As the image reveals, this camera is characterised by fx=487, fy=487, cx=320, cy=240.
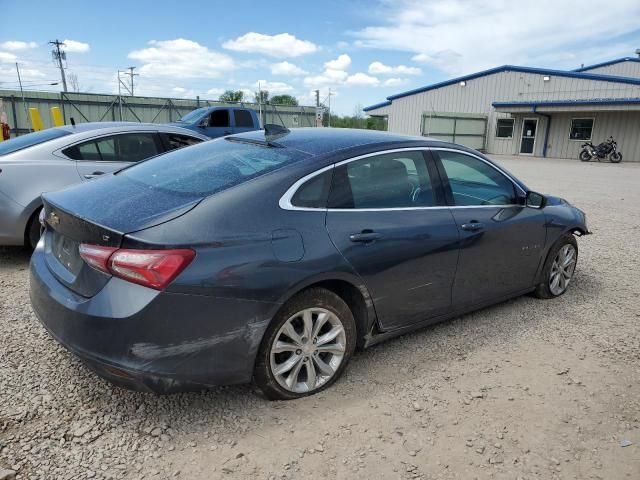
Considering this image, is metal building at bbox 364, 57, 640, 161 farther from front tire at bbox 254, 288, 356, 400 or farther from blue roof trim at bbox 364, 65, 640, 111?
front tire at bbox 254, 288, 356, 400

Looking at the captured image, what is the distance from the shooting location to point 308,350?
281 cm

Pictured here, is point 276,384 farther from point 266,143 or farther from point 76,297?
point 266,143

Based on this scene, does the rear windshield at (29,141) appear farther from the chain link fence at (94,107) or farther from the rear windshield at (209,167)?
the chain link fence at (94,107)

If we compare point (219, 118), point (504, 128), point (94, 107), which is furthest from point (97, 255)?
point (504, 128)

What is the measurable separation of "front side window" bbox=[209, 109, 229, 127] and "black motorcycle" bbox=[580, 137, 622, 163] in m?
20.8

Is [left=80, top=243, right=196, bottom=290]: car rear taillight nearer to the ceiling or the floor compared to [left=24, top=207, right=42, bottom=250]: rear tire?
nearer to the ceiling

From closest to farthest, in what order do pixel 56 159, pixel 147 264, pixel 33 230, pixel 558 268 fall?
pixel 147 264 → pixel 558 268 → pixel 33 230 → pixel 56 159

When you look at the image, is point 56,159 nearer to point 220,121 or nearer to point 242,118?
point 220,121

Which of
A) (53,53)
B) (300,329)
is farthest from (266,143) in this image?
(53,53)

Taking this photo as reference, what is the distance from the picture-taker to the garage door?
30.2 metres

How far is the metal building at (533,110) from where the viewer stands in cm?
2667

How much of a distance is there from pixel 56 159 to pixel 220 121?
34.4 feet

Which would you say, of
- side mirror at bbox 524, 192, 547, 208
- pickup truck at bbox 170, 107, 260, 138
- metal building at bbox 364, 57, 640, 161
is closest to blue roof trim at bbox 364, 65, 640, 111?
metal building at bbox 364, 57, 640, 161

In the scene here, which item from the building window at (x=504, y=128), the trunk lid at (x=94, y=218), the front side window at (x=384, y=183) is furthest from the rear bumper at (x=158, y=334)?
the building window at (x=504, y=128)
